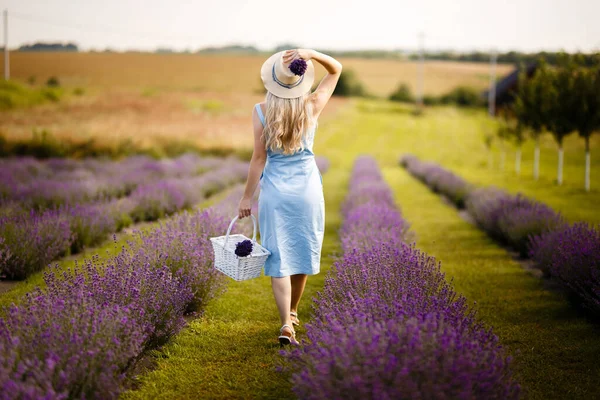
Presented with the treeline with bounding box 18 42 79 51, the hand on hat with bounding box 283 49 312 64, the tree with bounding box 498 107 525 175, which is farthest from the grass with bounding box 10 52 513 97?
the hand on hat with bounding box 283 49 312 64

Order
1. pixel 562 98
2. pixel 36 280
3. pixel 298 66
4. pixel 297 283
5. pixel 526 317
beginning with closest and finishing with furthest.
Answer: pixel 298 66 → pixel 297 283 → pixel 526 317 → pixel 36 280 → pixel 562 98

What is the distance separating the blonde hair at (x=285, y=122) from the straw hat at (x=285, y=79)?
0.12 feet

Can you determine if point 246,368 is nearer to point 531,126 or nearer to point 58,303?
point 58,303

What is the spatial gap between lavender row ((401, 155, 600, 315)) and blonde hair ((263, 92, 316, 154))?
2356 millimetres

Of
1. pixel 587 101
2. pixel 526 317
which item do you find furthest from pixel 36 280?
pixel 587 101

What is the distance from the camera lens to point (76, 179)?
9.92m

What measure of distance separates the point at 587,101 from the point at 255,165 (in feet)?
37.6

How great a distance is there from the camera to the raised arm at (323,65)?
3262mm

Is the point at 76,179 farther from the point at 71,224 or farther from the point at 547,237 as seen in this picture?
the point at 547,237

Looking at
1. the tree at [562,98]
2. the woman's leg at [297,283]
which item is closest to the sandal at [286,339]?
the woman's leg at [297,283]

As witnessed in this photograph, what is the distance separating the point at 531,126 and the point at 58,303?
51.8ft

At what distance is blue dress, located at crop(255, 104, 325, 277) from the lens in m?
3.38

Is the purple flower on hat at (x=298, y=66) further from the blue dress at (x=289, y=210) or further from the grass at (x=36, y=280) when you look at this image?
the grass at (x=36, y=280)

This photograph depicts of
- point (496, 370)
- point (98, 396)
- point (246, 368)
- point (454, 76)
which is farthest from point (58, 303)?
point (454, 76)
